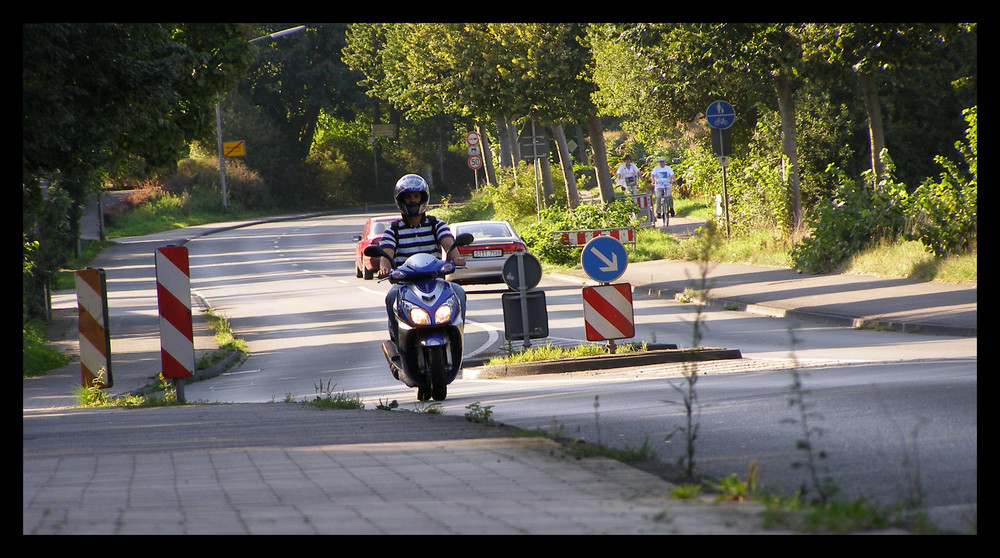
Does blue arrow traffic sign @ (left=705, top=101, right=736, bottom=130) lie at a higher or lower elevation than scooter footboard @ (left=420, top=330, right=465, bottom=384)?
higher

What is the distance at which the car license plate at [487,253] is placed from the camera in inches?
967

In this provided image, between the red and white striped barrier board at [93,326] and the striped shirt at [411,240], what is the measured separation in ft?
10.9

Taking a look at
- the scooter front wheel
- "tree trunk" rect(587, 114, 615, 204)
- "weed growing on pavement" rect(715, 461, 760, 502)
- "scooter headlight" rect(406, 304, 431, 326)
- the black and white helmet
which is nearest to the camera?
"weed growing on pavement" rect(715, 461, 760, 502)

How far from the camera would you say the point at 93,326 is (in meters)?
11.7

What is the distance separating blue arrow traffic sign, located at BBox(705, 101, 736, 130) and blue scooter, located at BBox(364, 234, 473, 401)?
15.5 meters

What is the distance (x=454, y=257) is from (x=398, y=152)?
245ft

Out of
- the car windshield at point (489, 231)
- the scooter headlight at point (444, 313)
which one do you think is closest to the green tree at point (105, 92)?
the scooter headlight at point (444, 313)

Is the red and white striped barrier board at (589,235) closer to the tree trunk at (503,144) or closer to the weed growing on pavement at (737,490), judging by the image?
the weed growing on pavement at (737,490)

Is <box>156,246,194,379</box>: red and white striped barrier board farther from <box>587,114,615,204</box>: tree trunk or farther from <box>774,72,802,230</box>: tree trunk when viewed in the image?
<box>587,114,615,204</box>: tree trunk

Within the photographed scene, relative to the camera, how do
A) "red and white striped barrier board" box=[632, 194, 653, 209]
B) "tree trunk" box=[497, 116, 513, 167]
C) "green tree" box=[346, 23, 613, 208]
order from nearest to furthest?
"red and white striped barrier board" box=[632, 194, 653, 209] < "green tree" box=[346, 23, 613, 208] < "tree trunk" box=[497, 116, 513, 167]

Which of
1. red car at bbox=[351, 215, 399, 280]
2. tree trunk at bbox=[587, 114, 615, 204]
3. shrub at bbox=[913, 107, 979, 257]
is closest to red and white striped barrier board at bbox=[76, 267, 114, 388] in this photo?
shrub at bbox=[913, 107, 979, 257]

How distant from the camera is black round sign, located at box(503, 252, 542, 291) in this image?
1452cm

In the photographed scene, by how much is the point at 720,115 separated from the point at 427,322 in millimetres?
16209

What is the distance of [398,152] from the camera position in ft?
275
